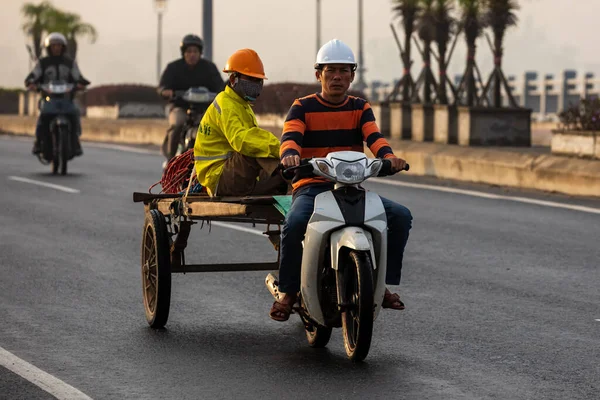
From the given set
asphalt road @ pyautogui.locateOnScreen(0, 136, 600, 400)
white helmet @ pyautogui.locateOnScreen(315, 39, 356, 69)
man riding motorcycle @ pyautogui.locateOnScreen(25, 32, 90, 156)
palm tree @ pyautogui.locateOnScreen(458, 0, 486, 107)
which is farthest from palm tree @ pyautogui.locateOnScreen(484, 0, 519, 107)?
white helmet @ pyautogui.locateOnScreen(315, 39, 356, 69)

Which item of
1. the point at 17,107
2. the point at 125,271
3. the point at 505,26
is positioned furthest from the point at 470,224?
the point at 17,107

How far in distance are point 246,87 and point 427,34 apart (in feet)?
65.0

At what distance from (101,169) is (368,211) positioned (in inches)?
632

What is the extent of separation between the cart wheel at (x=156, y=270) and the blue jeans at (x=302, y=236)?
3.31 ft

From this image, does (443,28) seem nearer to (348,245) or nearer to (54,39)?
(54,39)

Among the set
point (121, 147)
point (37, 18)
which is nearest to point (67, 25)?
point (37, 18)

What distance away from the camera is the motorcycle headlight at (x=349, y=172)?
25.6ft

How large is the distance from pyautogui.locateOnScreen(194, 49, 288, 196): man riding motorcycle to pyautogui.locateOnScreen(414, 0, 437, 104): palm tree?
18750 mm

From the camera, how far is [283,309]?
324 inches

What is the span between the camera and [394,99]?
95.3 feet

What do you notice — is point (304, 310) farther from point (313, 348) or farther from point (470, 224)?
point (470, 224)

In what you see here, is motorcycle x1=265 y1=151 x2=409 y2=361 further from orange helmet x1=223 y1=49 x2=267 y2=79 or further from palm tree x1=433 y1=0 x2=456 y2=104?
palm tree x1=433 y1=0 x2=456 y2=104

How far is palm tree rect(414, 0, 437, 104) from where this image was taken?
91.7 feet

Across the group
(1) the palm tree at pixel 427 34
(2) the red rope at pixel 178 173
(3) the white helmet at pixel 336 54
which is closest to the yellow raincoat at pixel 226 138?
(2) the red rope at pixel 178 173
